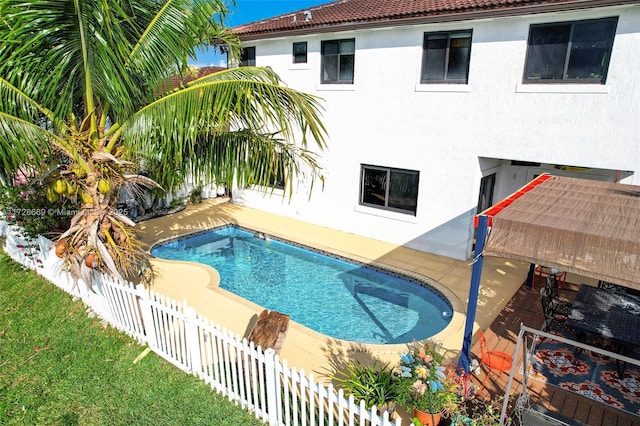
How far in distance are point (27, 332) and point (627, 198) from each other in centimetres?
1241

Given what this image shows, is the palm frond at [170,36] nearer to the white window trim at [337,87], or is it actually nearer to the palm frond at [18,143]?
the palm frond at [18,143]

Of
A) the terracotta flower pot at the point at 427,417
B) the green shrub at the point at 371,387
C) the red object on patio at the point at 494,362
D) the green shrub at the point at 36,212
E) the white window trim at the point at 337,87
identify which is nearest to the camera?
the terracotta flower pot at the point at 427,417

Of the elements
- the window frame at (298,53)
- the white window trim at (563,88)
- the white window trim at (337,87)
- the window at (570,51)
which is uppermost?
the window frame at (298,53)

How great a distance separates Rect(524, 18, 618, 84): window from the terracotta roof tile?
96 cm

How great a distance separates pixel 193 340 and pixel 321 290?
5918 mm

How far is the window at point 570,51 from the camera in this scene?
10195 millimetres

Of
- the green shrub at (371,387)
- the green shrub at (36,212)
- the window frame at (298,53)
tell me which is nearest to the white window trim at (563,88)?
the window frame at (298,53)

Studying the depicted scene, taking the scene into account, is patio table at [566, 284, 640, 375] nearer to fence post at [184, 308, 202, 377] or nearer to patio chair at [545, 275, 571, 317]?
patio chair at [545, 275, 571, 317]

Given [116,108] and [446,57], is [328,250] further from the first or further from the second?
[116,108]

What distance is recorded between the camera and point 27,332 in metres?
8.38

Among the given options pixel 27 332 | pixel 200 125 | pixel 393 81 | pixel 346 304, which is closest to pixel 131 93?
pixel 200 125

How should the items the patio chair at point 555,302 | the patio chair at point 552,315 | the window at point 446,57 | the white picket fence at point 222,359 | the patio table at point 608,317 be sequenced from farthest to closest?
the window at point 446,57, the patio chair at point 555,302, the patio chair at point 552,315, the patio table at point 608,317, the white picket fence at point 222,359

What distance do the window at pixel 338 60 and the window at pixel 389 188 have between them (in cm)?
371

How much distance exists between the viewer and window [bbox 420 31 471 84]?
12.3 metres
